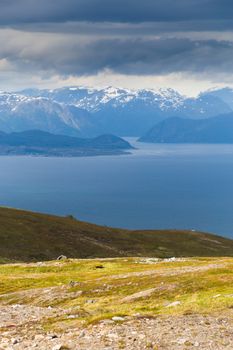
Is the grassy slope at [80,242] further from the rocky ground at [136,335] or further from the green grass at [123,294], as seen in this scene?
the rocky ground at [136,335]

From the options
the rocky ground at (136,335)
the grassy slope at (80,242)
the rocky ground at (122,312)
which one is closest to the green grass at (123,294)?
the rocky ground at (122,312)

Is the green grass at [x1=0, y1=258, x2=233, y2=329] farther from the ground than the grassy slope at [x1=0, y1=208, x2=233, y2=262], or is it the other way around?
the grassy slope at [x1=0, y1=208, x2=233, y2=262]

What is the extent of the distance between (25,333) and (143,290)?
1577 cm

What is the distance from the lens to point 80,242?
118 metres

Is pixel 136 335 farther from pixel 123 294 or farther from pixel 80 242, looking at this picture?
pixel 80 242

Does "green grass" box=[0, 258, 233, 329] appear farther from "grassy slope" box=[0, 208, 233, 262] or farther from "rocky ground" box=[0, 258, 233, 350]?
"grassy slope" box=[0, 208, 233, 262]

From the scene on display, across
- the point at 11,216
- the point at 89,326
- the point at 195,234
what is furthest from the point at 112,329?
the point at 195,234

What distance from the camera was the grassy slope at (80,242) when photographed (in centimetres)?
10675

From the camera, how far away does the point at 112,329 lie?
27.1 meters

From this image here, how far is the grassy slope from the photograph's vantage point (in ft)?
350

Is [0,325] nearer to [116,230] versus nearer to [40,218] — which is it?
[40,218]

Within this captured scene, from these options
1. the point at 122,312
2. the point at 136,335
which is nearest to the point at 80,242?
the point at 122,312

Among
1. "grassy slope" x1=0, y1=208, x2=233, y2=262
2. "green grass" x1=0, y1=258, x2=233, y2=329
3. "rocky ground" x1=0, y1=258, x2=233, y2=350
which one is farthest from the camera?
"grassy slope" x1=0, y1=208, x2=233, y2=262

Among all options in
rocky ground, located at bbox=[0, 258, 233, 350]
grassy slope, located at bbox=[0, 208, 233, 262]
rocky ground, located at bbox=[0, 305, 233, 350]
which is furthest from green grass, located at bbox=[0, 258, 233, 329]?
grassy slope, located at bbox=[0, 208, 233, 262]
